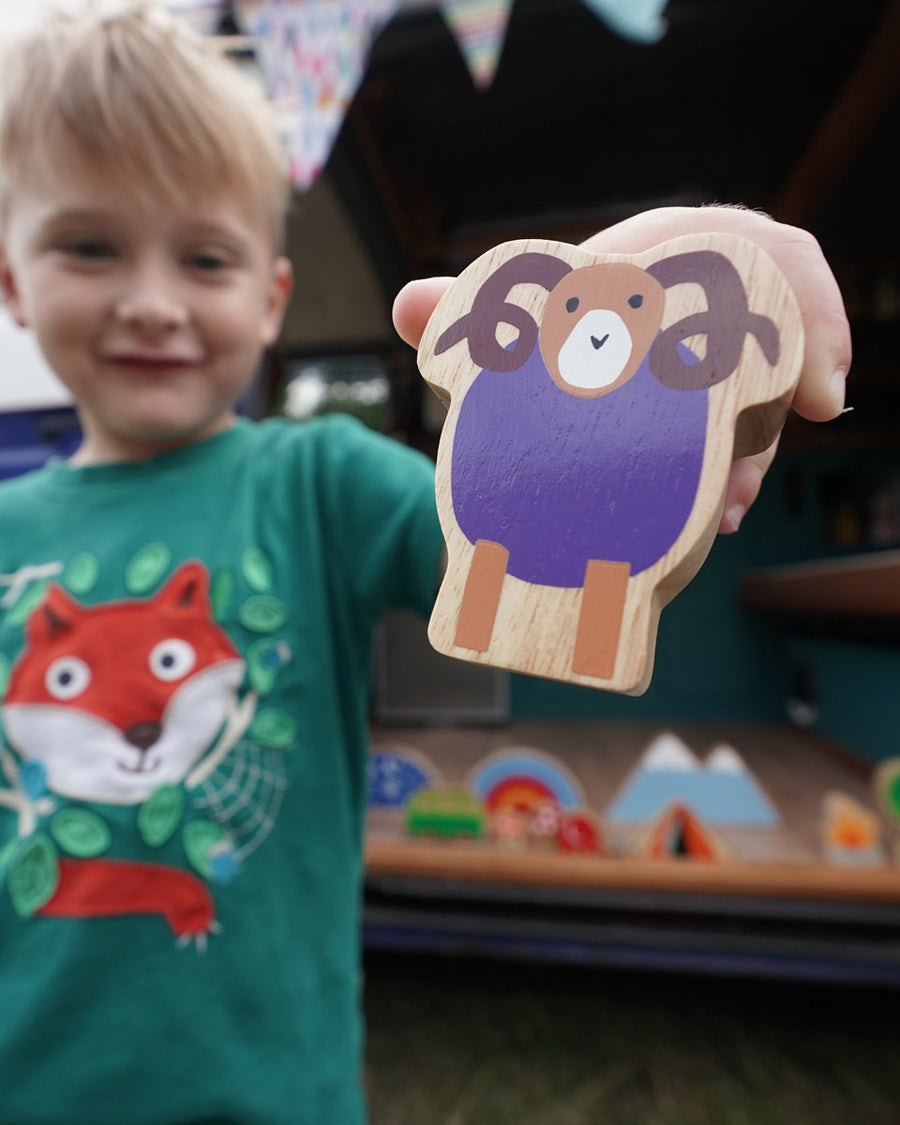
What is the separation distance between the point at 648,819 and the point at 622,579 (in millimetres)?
1264

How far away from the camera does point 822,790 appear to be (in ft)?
5.39

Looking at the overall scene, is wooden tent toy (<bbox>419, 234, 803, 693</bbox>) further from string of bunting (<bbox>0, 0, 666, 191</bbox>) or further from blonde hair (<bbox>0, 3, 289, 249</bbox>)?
string of bunting (<bbox>0, 0, 666, 191</bbox>)

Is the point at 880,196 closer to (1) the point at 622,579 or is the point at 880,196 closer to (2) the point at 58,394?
(2) the point at 58,394

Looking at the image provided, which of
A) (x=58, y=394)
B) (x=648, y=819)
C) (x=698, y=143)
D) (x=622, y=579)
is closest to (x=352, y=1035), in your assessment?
(x=622, y=579)

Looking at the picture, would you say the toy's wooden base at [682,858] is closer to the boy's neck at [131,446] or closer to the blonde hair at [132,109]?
the boy's neck at [131,446]

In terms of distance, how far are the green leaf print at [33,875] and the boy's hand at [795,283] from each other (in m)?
0.51

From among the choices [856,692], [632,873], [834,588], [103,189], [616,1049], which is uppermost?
[103,189]

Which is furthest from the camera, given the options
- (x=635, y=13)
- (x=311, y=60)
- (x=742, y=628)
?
(x=742, y=628)

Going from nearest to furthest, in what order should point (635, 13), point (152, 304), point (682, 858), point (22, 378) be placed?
1. point (152, 304)
2. point (635, 13)
3. point (682, 858)
4. point (22, 378)

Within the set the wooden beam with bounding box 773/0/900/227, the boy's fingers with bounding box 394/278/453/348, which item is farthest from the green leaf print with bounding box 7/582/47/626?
the wooden beam with bounding box 773/0/900/227

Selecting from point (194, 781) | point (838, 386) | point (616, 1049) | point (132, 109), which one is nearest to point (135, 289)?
point (132, 109)

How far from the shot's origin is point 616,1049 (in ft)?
3.50

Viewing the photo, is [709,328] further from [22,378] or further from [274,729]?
[22,378]

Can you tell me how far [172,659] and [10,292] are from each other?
1.10 ft
